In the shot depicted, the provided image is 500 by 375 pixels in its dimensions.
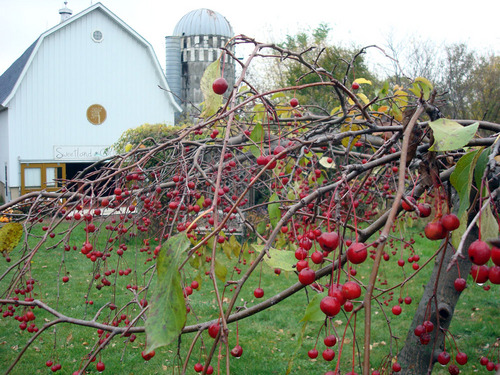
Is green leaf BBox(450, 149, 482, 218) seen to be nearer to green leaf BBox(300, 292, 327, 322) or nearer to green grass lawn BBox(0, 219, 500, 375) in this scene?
green leaf BBox(300, 292, 327, 322)

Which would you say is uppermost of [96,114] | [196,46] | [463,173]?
[196,46]

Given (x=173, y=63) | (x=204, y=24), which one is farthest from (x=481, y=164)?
(x=204, y=24)

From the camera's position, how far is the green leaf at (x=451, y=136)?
34.6 inches

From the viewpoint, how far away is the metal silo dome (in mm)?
20859

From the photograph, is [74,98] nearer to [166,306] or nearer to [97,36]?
[97,36]

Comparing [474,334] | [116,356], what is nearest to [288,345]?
[116,356]

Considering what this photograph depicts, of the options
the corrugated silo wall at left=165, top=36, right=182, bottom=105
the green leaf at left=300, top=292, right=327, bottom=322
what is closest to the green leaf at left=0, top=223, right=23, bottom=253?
the green leaf at left=300, top=292, right=327, bottom=322

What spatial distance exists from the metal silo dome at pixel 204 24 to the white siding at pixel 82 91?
16.0ft

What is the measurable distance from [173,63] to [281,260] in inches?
823

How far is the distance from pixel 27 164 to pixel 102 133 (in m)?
2.73

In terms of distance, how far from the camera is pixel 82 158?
1591 centimetres

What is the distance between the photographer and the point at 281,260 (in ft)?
3.92

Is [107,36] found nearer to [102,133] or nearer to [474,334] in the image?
[102,133]

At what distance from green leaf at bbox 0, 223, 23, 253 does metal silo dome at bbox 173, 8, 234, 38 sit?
2022 cm
